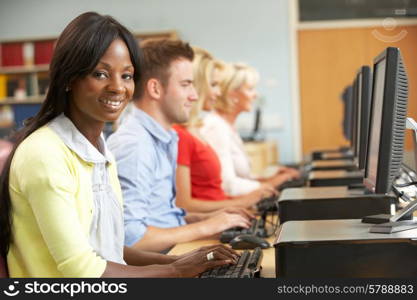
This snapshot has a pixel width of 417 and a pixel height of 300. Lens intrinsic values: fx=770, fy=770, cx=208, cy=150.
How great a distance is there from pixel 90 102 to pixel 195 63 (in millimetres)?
1783

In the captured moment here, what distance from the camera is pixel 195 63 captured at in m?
3.28

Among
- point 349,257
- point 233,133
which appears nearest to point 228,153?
point 233,133

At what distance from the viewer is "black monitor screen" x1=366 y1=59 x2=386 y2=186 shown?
1546mm

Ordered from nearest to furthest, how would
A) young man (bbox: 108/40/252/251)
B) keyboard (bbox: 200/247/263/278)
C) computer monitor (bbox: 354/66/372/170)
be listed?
keyboard (bbox: 200/247/263/278) < computer monitor (bbox: 354/66/372/170) < young man (bbox: 108/40/252/251)

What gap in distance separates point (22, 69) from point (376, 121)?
688cm

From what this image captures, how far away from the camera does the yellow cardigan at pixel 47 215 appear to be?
1.32 meters

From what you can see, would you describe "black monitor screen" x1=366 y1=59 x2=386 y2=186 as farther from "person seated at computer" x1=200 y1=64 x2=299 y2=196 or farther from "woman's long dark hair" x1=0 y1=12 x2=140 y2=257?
"person seated at computer" x1=200 y1=64 x2=299 y2=196

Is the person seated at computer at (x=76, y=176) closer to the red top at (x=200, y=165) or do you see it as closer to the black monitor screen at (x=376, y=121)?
the black monitor screen at (x=376, y=121)

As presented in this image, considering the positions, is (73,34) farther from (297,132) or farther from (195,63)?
(297,132)

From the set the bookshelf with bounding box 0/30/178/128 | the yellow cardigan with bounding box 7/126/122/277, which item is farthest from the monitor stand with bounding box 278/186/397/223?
the bookshelf with bounding box 0/30/178/128

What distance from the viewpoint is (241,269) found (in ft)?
4.84

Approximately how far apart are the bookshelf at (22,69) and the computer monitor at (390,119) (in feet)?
21.6

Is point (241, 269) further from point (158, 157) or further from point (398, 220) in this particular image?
point (158, 157)

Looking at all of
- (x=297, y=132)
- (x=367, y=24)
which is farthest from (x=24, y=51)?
(x=367, y=24)
